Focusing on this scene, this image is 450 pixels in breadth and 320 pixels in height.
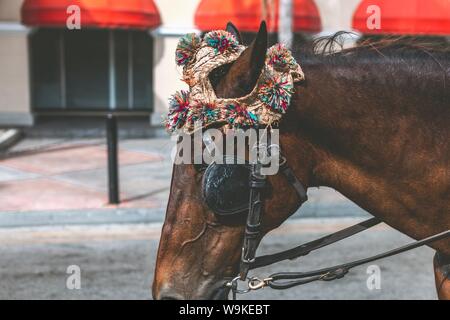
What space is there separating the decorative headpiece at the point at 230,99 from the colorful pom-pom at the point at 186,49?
0.03 metres

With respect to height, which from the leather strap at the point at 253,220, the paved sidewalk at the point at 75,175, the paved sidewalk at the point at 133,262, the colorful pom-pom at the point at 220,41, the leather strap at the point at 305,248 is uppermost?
the colorful pom-pom at the point at 220,41

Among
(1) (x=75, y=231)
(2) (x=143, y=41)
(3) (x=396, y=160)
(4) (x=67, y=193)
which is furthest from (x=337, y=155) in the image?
(2) (x=143, y=41)

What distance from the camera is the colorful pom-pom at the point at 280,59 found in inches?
93.6

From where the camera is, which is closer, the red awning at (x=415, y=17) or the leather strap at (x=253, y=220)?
the leather strap at (x=253, y=220)

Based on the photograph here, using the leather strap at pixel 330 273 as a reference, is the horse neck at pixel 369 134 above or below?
above

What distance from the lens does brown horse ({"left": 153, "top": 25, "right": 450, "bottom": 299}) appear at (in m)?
2.37

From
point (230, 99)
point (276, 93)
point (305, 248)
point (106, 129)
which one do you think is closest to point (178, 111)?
point (230, 99)

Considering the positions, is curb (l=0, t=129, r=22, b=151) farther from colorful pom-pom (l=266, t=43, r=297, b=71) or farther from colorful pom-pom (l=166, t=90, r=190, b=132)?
colorful pom-pom (l=266, t=43, r=297, b=71)

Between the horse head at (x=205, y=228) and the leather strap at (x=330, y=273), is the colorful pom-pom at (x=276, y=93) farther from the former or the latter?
the leather strap at (x=330, y=273)

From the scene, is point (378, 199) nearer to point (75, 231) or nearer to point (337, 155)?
point (337, 155)

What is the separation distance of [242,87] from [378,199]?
0.65 m

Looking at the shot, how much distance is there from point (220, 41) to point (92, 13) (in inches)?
542

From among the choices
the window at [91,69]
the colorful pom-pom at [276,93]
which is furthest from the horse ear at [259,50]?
the window at [91,69]

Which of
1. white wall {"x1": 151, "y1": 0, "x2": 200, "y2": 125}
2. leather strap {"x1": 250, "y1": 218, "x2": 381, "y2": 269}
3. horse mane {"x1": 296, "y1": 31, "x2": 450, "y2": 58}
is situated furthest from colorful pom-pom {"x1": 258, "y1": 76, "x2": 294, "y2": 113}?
white wall {"x1": 151, "y1": 0, "x2": 200, "y2": 125}
